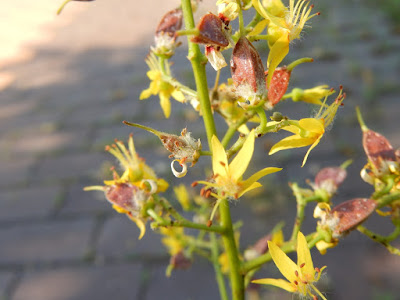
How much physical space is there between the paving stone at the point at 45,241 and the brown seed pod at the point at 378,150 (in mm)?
1336

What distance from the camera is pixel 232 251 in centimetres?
51

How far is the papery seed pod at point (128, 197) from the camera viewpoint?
0.50 metres

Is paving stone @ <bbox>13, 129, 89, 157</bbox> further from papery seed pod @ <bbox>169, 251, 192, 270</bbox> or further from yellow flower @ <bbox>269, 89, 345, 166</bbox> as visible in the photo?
yellow flower @ <bbox>269, 89, 345, 166</bbox>

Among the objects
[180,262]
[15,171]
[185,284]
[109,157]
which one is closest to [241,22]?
[180,262]

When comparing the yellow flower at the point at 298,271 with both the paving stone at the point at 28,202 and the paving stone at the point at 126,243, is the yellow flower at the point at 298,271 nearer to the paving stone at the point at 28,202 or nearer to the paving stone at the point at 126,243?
the paving stone at the point at 126,243

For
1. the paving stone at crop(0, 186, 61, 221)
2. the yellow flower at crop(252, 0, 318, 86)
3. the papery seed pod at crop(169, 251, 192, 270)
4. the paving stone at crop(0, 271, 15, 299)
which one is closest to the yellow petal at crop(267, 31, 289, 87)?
the yellow flower at crop(252, 0, 318, 86)

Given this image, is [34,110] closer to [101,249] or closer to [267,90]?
[101,249]

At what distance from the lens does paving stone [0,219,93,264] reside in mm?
1640

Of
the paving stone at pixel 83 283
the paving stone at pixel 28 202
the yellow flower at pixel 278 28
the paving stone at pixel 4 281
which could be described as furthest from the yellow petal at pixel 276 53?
the paving stone at pixel 28 202

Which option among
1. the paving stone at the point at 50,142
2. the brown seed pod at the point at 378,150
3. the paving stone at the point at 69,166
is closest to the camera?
the brown seed pod at the point at 378,150

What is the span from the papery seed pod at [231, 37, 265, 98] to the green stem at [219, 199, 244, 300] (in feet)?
0.47

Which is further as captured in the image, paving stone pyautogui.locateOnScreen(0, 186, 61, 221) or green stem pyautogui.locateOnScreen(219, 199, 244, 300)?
paving stone pyautogui.locateOnScreen(0, 186, 61, 221)

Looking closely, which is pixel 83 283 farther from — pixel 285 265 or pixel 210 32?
pixel 210 32

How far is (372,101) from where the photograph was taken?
82.8 inches
